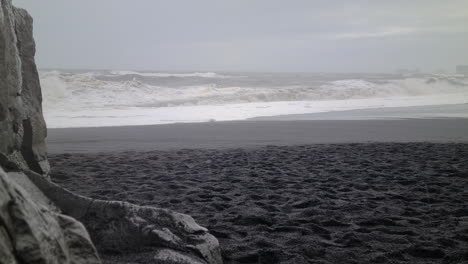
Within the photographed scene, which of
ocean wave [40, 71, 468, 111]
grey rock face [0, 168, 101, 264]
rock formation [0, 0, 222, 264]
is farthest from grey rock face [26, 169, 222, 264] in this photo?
ocean wave [40, 71, 468, 111]

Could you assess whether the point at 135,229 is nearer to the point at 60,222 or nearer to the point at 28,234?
the point at 60,222

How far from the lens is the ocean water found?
44.4 feet

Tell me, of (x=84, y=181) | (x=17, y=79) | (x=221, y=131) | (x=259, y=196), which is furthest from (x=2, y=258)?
(x=221, y=131)

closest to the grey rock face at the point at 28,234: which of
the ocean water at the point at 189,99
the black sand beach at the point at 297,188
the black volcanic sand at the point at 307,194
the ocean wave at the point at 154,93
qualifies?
the black sand beach at the point at 297,188

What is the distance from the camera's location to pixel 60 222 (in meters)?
1.80

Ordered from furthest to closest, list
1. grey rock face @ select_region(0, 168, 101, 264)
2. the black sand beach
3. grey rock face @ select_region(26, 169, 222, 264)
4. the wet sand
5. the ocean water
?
the ocean water, the wet sand, the black sand beach, grey rock face @ select_region(26, 169, 222, 264), grey rock face @ select_region(0, 168, 101, 264)

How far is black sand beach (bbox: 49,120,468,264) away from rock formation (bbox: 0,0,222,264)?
0.16m

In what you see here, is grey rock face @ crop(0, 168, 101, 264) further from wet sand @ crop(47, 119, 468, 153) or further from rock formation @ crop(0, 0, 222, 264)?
wet sand @ crop(47, 119, 468, 153)

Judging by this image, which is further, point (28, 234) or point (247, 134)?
point (247, 134)

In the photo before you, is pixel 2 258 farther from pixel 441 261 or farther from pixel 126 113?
pixel 126 113

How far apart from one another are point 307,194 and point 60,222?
10.1 ft

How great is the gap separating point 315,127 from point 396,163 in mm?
4809

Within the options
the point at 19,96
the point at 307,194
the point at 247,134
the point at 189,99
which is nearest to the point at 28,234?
the point at 19,96

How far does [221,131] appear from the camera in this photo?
405 inches
